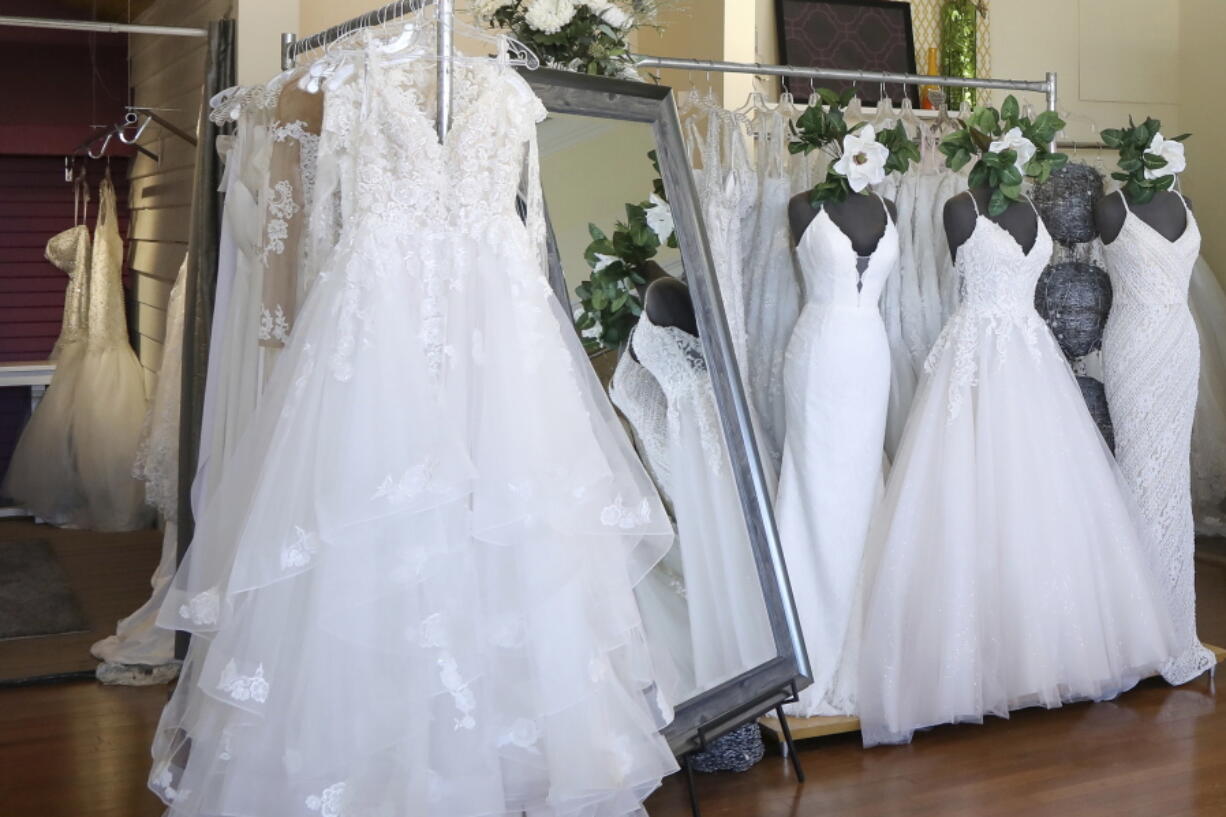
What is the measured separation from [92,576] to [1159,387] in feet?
11.9

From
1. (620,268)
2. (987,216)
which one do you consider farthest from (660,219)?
(987,216)

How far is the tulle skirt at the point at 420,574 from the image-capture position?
2.61 m

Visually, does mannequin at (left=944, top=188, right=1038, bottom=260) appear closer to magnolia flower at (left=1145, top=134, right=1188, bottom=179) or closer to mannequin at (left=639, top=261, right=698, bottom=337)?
magnolia flower at (left=1145, top=134, right=1188, bottom=179)

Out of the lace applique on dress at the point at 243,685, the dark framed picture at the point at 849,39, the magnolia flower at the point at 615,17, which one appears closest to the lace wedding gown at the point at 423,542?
the lace applique on dress at the point at 243,685

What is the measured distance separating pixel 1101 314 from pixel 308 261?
2.41 metres

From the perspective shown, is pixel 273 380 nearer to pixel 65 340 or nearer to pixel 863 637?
pixel 863 637

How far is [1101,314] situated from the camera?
4160 millimetres

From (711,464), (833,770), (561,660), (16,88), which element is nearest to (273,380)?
(561,660)

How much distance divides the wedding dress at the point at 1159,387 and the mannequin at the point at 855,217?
2.60ft

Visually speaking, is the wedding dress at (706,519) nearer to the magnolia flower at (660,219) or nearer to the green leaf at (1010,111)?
the magnolia flower at (660,219)

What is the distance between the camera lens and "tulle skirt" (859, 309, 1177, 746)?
3.62 m

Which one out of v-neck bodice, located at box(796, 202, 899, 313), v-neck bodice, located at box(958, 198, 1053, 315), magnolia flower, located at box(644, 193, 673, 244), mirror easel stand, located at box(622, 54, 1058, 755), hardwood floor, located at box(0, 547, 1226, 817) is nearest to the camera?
hardwood floor, located at box(0, 547, 1226, 817)

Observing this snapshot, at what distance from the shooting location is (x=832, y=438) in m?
3.75

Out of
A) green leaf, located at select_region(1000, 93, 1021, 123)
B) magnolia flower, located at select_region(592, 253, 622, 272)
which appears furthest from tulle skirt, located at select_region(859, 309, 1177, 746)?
magnolia flower, located at select_region(592, 253, 622, 272)
